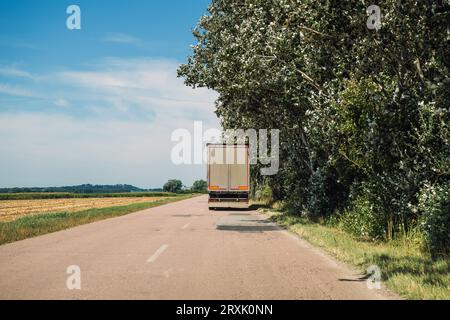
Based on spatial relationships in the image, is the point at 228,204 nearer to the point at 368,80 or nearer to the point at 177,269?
the point at 368,80

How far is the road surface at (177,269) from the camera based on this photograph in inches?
259

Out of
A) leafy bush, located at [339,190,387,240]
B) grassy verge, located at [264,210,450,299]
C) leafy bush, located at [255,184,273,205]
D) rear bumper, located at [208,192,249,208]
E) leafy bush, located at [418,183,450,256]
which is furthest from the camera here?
leafy bush, located at [255,184,273,205]

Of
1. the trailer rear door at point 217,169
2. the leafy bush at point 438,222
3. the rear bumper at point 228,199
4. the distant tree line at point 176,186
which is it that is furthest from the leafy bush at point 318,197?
the distant tree line at point 176,186

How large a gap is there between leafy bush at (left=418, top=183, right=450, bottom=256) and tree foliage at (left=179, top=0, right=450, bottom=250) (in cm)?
70

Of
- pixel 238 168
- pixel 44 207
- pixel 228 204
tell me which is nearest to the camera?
pixel 238 168

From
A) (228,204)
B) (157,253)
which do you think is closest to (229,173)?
(228,204)

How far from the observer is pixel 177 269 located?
847cm

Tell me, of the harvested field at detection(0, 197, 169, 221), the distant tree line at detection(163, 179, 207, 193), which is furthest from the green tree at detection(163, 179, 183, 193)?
the harvested field at detection(0, 197, 169, 221)

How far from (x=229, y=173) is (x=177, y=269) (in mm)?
20018

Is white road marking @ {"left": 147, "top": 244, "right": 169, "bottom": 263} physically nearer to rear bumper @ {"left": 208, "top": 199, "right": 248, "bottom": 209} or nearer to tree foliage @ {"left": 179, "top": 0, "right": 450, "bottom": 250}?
tree foliage @ {"left": 179, "top": 0, "right": 450, "bottom": 250}

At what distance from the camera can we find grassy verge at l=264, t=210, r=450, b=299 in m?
6.58
